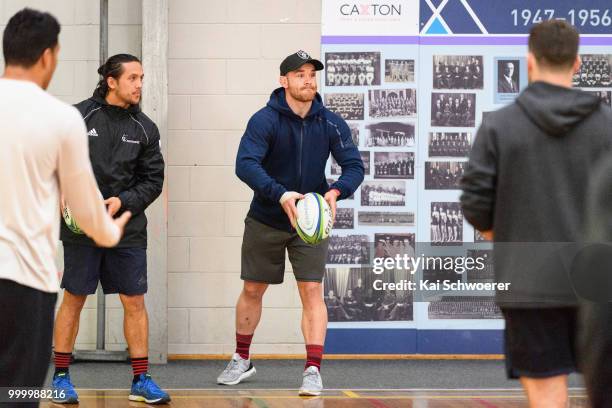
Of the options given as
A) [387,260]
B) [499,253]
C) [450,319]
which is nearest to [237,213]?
[387,260]

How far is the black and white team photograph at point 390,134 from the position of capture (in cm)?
772

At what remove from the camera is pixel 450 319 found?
7770mm

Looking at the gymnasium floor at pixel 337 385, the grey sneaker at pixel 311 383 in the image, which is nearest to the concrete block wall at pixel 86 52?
the gymnasium floor at pixel 337 385

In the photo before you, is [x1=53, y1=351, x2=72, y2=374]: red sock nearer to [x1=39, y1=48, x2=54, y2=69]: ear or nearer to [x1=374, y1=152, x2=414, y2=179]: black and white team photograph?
[x1=374, y1=152, x2=414, y2=179]: black and white team photograph

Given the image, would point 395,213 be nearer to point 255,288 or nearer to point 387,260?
point 387,260

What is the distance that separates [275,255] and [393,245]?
4.71ft

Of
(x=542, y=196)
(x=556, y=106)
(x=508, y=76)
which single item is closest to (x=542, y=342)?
(x=542, y=196)

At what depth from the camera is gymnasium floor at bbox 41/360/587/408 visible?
6043mm

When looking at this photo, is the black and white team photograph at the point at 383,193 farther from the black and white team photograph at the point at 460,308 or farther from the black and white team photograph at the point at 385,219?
the black and white team photograph at the point at 460,308

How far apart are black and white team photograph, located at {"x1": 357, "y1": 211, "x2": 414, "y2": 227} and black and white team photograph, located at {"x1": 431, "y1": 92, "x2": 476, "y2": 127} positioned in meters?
0.64

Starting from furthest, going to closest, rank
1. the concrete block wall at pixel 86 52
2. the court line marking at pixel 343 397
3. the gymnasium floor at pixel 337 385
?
the concrete block wall at pixel 86 52 < the court line marking at pixel 343 397 < the gymnasium floor at pixel 337 385

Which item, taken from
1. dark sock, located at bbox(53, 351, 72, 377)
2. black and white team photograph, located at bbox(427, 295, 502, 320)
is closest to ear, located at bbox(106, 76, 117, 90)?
dark sock, located at bbox(53, 351, 72, 377)

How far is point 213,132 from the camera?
25.2 feet

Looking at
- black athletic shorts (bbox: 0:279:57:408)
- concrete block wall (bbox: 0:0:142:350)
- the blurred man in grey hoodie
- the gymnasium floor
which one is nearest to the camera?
black athletic shorts (bbox: 0:279:57:408)
